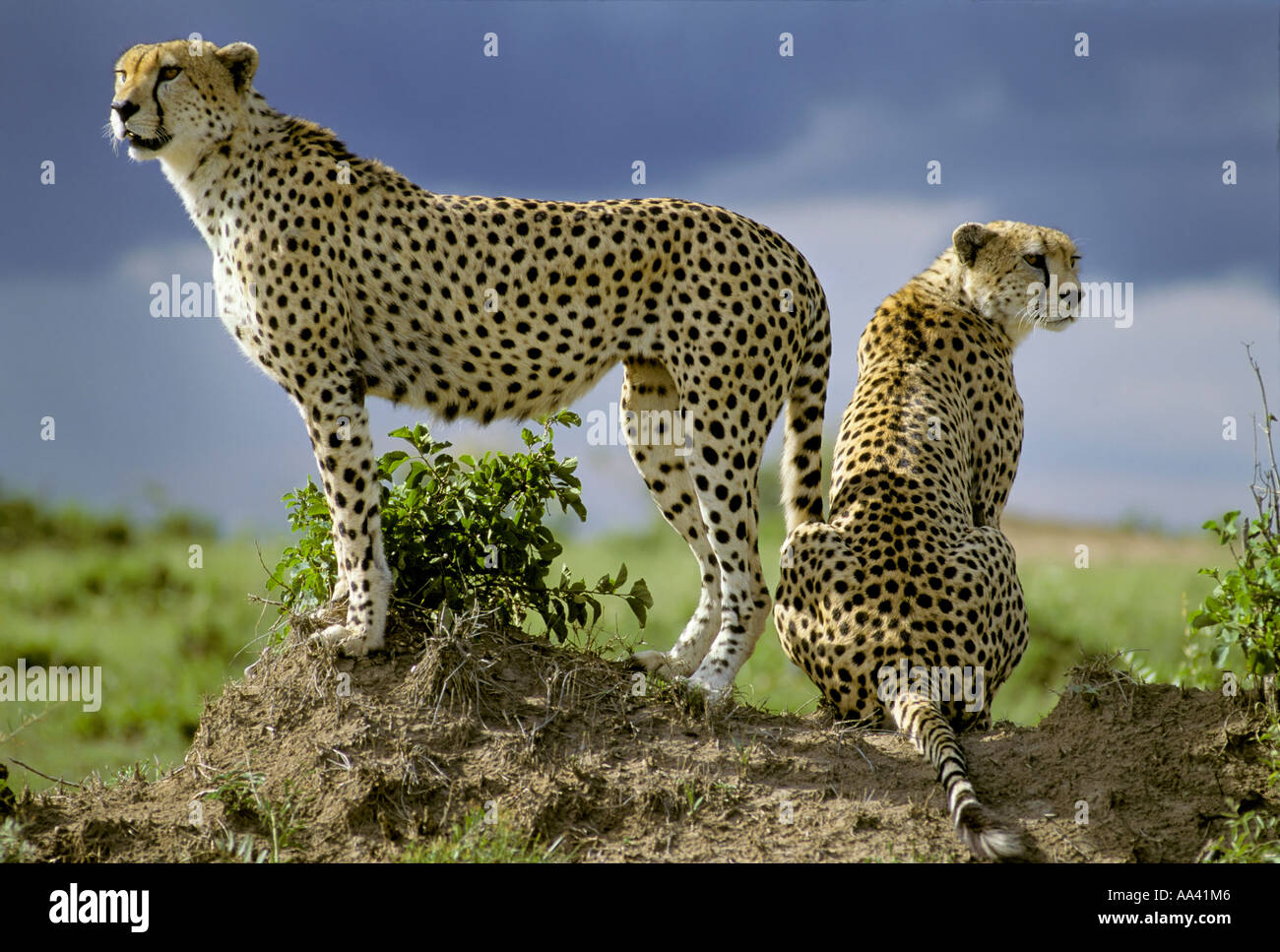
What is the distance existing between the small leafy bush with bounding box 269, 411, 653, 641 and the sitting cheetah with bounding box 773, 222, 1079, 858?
1134 millimetres

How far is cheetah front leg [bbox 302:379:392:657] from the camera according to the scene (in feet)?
20.4

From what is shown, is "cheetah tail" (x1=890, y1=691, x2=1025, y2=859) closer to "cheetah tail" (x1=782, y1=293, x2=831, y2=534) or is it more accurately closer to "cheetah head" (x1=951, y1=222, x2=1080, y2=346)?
"cheetah tail" (x1=782, y1=293, x2=831, y2=534)

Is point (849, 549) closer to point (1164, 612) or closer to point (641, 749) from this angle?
point (641, 749)

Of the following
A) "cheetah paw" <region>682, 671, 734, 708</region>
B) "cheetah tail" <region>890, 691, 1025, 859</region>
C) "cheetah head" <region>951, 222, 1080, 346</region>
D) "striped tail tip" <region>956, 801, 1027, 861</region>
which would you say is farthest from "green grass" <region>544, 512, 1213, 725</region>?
"striped tail tip" <region>956, 801, 1027, 861</region>

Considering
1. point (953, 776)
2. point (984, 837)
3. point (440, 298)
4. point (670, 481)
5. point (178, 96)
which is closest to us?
point (984, 837)

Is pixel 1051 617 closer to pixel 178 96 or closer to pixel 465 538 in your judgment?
pixel 465 538

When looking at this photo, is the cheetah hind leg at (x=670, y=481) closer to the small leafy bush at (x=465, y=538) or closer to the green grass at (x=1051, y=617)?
the small leafy bush at (x=465, y=538)

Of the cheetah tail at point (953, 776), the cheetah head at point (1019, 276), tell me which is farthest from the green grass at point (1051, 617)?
the cheetah tail at point (953, 776)

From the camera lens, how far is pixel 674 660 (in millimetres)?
6852

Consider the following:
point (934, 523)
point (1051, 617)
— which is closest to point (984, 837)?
point (934, 523)

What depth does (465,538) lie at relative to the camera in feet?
21.8

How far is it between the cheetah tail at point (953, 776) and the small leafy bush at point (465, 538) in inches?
62.7

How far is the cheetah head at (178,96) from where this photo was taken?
630 cm

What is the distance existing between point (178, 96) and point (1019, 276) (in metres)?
4.65
